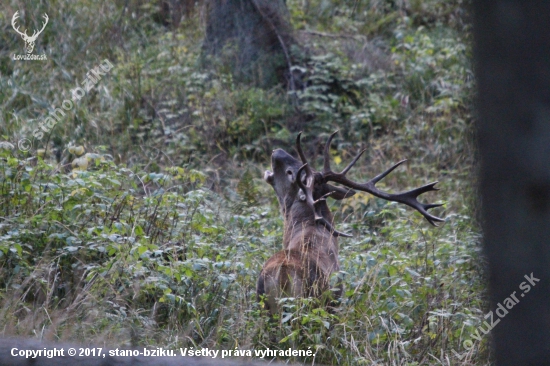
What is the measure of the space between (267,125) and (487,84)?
8.06m

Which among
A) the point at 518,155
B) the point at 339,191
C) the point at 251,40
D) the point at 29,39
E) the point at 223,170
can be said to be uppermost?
the point at 518,155

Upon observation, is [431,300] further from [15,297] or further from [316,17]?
[316,17]

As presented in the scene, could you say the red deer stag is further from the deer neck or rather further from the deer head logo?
the deer head logo

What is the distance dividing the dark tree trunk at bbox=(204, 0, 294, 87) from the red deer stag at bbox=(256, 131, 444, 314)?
4.34 m

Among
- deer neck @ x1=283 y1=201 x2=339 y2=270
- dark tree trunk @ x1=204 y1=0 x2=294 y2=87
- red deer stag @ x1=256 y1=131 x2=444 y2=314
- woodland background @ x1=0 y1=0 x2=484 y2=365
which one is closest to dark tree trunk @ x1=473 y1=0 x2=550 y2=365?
woodland background @ x1=0 y1=0 x2=484 y2=365

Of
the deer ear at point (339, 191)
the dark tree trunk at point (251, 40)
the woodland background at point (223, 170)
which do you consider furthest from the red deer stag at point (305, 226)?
the dark tree trunk at point (251, 40)

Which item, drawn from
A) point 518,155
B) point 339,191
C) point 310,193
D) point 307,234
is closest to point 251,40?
point 339,191

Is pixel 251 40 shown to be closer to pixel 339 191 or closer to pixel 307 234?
pixel 339 191

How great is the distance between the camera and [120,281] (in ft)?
14.9

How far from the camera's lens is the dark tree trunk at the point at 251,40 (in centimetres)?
1015

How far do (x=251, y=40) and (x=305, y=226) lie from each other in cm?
545

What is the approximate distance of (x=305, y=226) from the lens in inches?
215

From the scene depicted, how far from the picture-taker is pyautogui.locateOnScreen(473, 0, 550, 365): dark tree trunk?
123 cm

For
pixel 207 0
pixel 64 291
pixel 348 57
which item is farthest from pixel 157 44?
pixel 64 291
